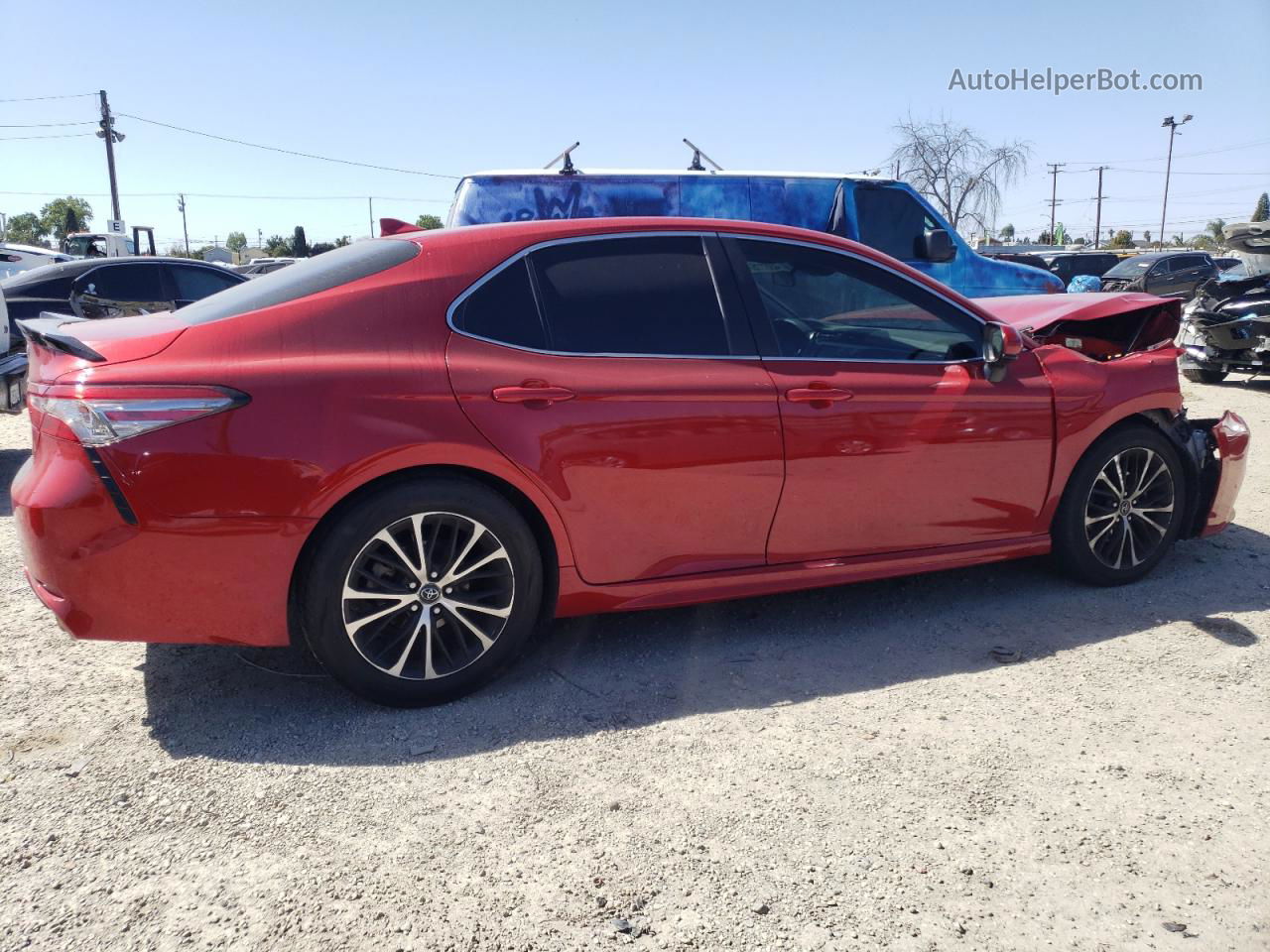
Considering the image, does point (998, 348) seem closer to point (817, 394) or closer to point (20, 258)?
point (817, 394)

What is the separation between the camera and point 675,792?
2734 mm

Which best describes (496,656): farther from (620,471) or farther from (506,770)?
(620,471)

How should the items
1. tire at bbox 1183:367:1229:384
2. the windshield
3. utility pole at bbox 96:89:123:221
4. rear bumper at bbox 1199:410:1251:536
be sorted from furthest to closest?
utility pole at bbox 96:89:123:221
the windshield
tire at bbox 1183:367:1229:384
rear bumper at bbox 1199:410:1251:536

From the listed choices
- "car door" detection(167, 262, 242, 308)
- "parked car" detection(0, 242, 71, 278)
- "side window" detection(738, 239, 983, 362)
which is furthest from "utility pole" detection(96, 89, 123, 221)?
"side window" detection(738, 239, 983, 362)

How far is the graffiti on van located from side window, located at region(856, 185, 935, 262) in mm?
2381

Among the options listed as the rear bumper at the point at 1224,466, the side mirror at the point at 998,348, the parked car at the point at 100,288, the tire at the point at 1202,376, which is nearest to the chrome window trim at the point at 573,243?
the side mirror at the point at 998,348

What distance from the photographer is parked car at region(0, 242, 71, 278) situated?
19.3m

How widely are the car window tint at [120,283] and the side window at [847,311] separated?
9119mm

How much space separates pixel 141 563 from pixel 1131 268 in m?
26.0

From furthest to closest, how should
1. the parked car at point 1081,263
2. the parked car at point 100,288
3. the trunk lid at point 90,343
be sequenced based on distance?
1. the parked car at point 1081,263
2. the parked car at point 100,288
3. the trunk lid at point 90,343

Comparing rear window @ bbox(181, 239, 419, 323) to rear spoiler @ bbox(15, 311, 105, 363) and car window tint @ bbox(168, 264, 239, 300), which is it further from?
car window tint @ bbox(168, 264, 239, 300)

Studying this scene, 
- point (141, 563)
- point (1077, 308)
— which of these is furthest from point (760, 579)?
point (1077, 308)

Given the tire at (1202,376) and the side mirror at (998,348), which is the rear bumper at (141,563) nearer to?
the side mirror at (998,348)

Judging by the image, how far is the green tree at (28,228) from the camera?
7950 cm
